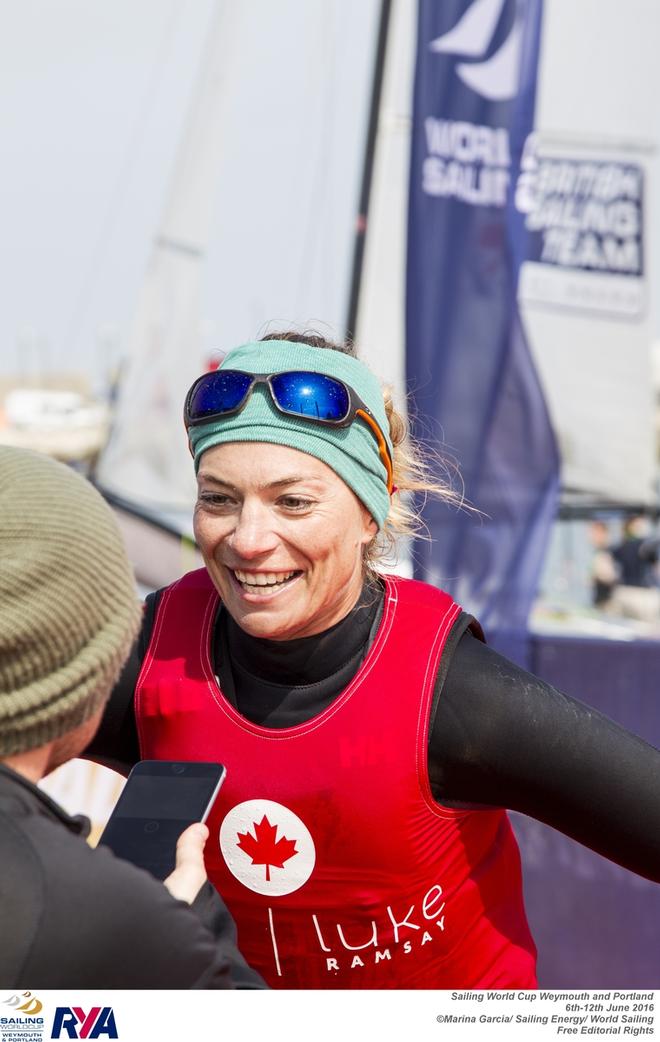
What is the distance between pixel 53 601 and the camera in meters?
1.34

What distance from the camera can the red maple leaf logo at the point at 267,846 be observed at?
2172 mm

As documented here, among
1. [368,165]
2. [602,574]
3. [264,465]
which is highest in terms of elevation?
[368,165]

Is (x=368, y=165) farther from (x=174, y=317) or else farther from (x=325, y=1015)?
(x=325, y=1015)

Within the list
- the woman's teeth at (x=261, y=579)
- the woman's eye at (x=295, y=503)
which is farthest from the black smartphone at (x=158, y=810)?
the woman's eye at (x=295, y=503)

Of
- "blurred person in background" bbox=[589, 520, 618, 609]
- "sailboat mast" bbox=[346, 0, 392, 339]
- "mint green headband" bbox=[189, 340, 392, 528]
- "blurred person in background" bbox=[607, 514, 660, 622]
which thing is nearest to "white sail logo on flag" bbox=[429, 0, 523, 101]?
"sailboat mast" bbox=[346, 0, 392, 339]

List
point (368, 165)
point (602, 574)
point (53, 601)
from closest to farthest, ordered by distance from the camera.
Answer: point (53, 601), point (368, 165), point (602, 574)

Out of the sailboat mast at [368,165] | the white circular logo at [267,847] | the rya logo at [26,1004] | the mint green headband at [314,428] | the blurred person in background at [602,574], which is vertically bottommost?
the blurred person in background at [602,574]

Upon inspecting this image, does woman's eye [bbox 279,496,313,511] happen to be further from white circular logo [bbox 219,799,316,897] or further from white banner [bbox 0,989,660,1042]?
white banner [bbox 0,989,660,1042]

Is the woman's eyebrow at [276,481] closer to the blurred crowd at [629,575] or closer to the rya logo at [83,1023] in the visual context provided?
the rya logo at [83,1023]

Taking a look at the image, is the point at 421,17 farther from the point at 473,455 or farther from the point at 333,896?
the point at 333,896

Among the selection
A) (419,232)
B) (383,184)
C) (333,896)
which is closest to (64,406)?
(383,184)

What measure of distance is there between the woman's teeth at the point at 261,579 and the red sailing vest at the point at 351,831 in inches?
7.9

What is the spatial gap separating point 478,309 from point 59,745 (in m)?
5.71

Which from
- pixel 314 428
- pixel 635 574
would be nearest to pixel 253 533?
pixel 314 428
